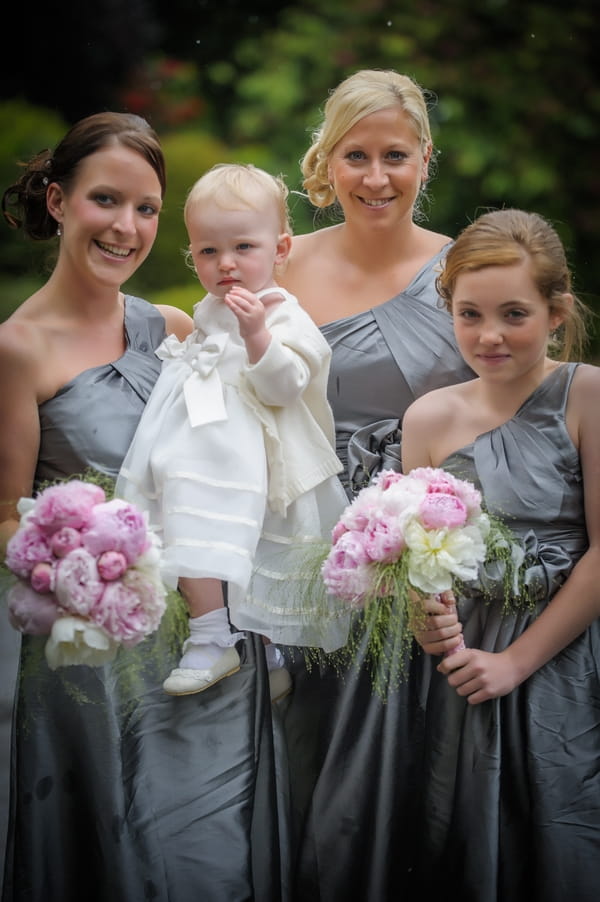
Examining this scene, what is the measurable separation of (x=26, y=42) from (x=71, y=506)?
6.74ft

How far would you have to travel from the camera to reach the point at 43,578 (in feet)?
7.52

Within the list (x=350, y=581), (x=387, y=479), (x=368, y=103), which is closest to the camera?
(x=350, y=581)

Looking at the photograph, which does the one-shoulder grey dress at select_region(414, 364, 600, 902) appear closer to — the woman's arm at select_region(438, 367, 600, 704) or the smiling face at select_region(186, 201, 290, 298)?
the woman's arm at select_region(438, 367, 600, 704)

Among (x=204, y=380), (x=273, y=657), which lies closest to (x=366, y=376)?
(x=204, y=380)

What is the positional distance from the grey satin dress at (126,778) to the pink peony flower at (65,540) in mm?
352

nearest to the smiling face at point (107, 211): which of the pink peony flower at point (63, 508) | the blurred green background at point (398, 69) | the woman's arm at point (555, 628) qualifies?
the pink peony flower at point (63, 508)

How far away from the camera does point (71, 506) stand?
232 cm

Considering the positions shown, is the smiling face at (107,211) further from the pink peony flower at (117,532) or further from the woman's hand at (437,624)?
the woman's hand at (437,624)

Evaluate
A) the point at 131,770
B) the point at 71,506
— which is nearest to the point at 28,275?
the point at 71,506

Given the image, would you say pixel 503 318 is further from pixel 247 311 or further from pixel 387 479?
pixel 247 311

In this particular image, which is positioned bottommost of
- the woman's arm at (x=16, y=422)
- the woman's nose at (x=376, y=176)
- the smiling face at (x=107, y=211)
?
the woman's arm at (x=16, y=422)

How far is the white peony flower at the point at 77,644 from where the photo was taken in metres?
2.28

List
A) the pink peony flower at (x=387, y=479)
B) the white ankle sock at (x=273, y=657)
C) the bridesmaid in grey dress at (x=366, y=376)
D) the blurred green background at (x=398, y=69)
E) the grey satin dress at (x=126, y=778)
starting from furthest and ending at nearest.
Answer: the blurred green background at (x=398, y=69) < the white ankle sock at (x=273, y=657) < the bridesmaid in grey dress at (x=366, y=376) < the grey satin dress at (x=126, y=778) < the pink peony flower at (x=387, y=479)

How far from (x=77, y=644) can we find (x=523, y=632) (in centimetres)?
101
